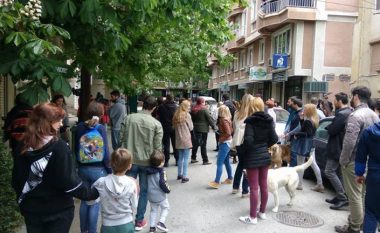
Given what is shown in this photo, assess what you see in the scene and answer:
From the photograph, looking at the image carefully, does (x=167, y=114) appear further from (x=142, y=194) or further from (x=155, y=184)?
(x=155, y=184)

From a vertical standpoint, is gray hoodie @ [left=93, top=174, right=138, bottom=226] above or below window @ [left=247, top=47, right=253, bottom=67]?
below

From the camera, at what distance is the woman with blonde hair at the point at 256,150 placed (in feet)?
19.8

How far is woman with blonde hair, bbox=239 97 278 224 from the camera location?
6.03 m

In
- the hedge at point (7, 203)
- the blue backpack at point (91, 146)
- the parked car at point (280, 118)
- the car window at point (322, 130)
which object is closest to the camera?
the hedge at point (7, 203)

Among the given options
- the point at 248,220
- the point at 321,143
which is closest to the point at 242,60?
the point at 321,143

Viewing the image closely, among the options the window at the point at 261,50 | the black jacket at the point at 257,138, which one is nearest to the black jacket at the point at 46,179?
the black jacket at the point at 257,138

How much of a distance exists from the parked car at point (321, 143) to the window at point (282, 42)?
1615 centimetres

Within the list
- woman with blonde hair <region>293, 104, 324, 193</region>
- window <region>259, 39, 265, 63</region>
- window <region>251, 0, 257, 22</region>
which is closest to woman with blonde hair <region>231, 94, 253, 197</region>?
woman with blonde hair <region>293, 104, 324, 193</region>

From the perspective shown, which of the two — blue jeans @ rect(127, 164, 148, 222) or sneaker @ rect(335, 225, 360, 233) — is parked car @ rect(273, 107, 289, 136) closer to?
sneaker @ rect(335, 225, 360, 233)

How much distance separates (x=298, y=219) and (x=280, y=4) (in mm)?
19330

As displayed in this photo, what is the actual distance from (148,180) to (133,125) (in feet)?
2.84

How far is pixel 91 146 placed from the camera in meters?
5.12

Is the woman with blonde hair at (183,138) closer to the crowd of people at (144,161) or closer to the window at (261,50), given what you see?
the crowd of people at (144,161)

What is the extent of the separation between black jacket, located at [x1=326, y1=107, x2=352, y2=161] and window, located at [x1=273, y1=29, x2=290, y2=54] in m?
18.2
